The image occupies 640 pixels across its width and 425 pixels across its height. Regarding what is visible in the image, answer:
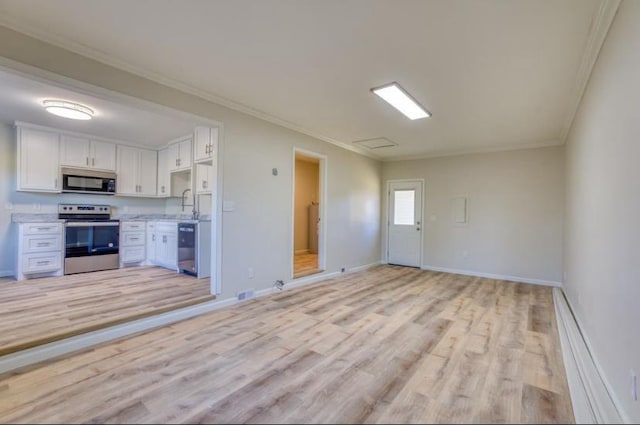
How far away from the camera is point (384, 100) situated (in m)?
3.43

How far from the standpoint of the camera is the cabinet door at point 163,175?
6082mm

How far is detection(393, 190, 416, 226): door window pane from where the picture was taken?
21.7ft

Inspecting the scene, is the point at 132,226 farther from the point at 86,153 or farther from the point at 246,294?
the point at 246,294

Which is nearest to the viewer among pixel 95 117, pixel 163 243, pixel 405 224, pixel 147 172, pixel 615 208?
pixel 615 208

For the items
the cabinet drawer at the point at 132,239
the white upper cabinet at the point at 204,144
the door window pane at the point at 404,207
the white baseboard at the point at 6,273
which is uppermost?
the white upper cabinet at the point at 204,144

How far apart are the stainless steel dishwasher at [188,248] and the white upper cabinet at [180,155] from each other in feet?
4.06

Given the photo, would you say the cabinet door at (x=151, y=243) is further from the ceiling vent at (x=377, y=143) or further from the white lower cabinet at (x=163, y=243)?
the ceiling vent at (x=377, y=143)

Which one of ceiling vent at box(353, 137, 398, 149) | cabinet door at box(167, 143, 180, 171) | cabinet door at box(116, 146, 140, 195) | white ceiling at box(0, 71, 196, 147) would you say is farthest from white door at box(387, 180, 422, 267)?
cabinet door at box(116, 146, 140, 195)

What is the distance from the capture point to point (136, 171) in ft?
19.8

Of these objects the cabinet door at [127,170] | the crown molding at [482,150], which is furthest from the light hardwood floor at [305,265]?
the cabinet door at [127,170]

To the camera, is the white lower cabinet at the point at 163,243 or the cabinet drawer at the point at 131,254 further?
the cabinet drawer at the point at 131,254

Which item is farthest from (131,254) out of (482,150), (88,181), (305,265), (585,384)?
(482,150)

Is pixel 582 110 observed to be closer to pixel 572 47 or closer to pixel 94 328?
pixel 572 47

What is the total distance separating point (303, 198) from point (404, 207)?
299 cm
